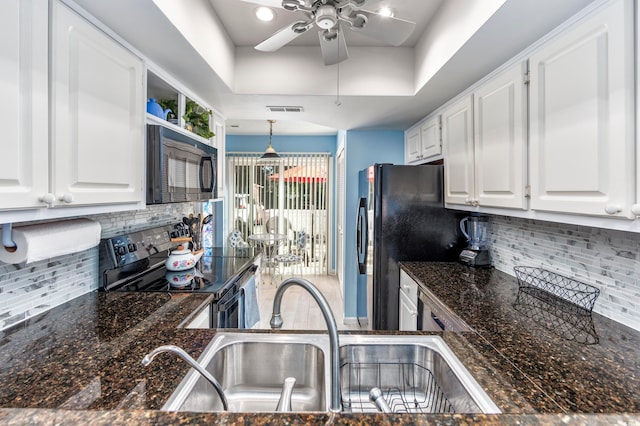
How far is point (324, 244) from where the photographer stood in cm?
556

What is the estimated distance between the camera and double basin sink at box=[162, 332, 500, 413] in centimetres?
105

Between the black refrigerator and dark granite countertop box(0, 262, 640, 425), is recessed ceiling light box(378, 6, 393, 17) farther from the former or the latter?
dark granite countertop box(0, 262, 640, 425)

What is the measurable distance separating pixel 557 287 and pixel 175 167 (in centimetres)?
221

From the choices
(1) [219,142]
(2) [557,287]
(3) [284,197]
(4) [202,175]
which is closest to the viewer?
(2) [557,287]

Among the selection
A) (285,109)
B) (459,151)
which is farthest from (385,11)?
(285,109)

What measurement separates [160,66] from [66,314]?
4.57ft

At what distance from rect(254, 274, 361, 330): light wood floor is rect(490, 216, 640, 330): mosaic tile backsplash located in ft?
5.75

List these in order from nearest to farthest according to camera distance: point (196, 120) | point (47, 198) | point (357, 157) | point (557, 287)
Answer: point (47, 198), point (557, 287), point (196, 120), point (357, 157)

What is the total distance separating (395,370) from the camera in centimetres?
108

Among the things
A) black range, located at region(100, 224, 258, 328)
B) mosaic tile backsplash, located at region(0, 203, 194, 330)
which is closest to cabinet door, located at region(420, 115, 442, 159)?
black range, located at region(100, 224, 258, 328)

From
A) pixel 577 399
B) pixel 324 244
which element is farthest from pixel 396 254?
pixel 324 244

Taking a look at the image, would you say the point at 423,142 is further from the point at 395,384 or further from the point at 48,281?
the point at 48,281

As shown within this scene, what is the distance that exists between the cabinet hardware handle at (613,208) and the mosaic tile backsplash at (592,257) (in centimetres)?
37

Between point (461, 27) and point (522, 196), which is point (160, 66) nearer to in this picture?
point (461, 27)
